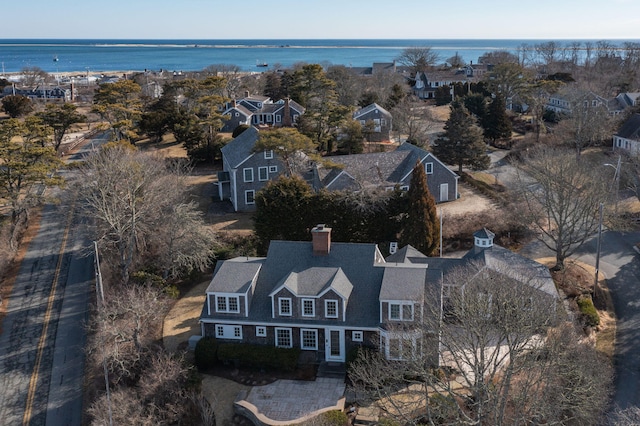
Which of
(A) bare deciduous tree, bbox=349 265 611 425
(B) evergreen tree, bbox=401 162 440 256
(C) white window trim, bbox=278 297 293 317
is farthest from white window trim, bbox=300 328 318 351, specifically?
(B) evergreen tree, bbox=401 162 440 256

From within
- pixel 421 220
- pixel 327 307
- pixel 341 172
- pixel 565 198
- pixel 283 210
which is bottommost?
pixel 327 307

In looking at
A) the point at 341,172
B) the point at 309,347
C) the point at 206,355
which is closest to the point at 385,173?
the point at 341,172

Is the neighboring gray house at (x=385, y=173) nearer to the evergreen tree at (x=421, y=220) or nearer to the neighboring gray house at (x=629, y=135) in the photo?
the evergreen tree at (x=421, y=220)

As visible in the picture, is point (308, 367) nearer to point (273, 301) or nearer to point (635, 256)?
point (273, 301)

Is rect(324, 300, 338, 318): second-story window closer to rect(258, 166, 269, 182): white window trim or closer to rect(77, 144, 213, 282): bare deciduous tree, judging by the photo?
A: rect(77, 144, 213, 282): bare deciduous tree

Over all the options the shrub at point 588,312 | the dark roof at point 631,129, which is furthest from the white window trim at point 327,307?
the dark roof at point 631,129

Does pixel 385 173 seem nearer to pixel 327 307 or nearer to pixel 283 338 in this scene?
pixel 327 307
